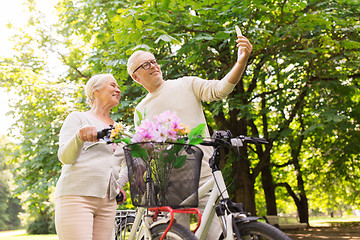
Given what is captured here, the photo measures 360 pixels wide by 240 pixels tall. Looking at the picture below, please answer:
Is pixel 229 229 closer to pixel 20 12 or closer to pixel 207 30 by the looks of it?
pixel 207 30

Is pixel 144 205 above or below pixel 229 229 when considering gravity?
above

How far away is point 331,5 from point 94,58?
195 inches

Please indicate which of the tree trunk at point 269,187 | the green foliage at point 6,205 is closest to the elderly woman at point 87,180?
the tree trunk at point 269,187

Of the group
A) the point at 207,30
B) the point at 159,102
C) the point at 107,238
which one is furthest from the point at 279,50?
the point at 107,238

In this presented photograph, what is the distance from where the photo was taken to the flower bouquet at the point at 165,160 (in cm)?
211

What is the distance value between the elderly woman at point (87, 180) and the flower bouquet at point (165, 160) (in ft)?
1.22

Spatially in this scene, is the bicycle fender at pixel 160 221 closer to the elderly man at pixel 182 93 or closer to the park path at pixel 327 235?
the elderly man at pixel 182 93

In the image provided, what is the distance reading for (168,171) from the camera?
219 centimetres

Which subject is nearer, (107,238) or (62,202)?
(62,202)

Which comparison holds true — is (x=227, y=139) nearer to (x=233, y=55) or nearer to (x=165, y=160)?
(x=165, y=160)

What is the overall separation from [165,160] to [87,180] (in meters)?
0.77

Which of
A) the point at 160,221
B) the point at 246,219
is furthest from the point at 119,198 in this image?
the point at 246,219

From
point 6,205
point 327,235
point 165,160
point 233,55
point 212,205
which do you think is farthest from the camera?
point 6,205

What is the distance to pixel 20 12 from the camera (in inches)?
A: 468
